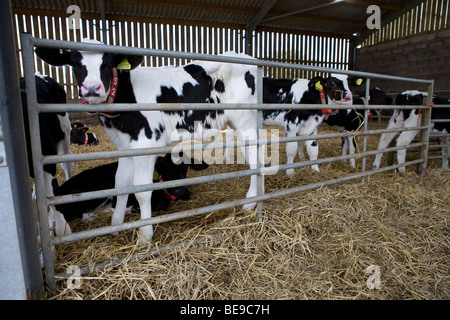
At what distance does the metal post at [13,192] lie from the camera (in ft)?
4.64

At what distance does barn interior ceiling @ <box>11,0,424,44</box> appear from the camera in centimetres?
1100

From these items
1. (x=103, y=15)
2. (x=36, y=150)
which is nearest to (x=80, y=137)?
(x=36, y=150)

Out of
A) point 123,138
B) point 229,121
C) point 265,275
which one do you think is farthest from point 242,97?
point 265,275

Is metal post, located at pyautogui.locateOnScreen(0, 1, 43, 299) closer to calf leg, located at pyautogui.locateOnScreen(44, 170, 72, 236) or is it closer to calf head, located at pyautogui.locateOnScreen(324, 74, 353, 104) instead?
calf leg, located at pyautogui.locateOnScreen(44, 170, 72, 236)

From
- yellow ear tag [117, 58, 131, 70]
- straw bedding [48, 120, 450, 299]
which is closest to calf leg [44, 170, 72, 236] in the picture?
straw bedding [48, 120, 450, 299]

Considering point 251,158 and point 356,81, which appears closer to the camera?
point 251,158

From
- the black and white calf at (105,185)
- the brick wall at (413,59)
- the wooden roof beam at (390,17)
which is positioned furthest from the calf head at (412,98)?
the wooden roof beam at (390,17)

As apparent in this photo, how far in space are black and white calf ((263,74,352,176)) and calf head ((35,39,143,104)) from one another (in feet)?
9.41

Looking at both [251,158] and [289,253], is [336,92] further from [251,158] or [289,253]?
[289,253]

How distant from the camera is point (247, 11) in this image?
40.3 ft

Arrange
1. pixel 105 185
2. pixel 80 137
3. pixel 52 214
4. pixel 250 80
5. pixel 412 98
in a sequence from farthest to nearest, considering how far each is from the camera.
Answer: pixel 80 137 < pixel 412 98 < pixel 105 185 < pixel 250 80 < pixel 52 214

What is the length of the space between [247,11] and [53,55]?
11733 millimetres

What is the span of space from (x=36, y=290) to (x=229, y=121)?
220cm

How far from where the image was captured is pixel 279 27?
14.2 m
